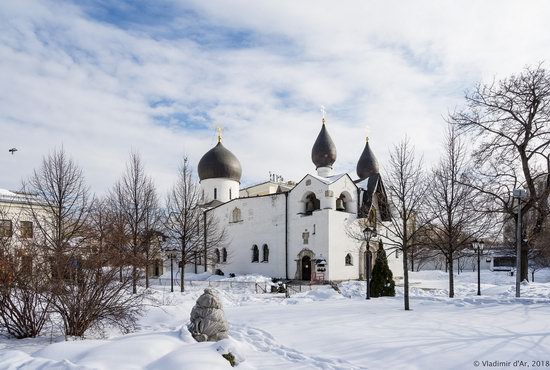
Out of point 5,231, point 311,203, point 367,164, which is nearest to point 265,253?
point 311,203

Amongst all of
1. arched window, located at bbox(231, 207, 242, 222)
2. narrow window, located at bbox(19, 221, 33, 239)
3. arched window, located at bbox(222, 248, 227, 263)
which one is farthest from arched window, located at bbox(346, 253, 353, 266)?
narrow window, located at bbox(19, 221, 33, 239)

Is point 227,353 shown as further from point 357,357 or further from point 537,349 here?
point 537,349

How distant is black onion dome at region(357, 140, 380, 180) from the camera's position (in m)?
47.7

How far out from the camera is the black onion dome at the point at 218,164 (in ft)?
146

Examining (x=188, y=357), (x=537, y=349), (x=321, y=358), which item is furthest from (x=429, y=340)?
(x=188, y=357)

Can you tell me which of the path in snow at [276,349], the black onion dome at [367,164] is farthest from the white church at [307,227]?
the path in snow at [276,349]

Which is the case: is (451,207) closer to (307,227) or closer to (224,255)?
(307,227)

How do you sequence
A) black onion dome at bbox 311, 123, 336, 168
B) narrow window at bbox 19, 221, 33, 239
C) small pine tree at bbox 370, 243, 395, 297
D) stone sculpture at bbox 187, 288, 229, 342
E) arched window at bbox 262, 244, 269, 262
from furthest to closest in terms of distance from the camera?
black onion dome at bbox 311, 123, 336, 168 < arched window at bbox 262, 244, 269, 262 < small pine tree at bbox 370, 243, 395, 297 < narrow window at bbox 19, 221, 33, 239 < stone sculpture at bbox 187, 288, 229, 342

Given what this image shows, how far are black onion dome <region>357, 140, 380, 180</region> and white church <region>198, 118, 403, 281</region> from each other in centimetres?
673

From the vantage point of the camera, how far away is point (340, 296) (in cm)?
2072

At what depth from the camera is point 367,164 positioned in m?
47.9

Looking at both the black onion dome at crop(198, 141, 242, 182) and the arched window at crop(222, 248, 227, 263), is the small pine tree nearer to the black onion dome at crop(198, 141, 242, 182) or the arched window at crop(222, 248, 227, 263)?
the arched window at crop(222, 248, 227, 263)

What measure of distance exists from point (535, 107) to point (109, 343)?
2015 centimetres

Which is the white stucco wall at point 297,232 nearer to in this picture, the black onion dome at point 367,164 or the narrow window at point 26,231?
the black onion dome at point 367,164
